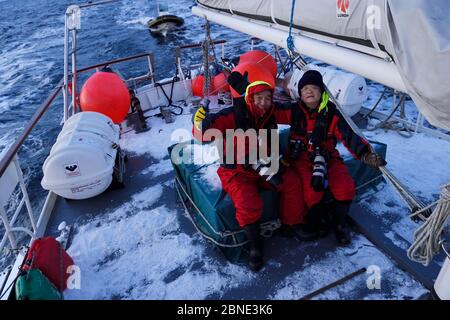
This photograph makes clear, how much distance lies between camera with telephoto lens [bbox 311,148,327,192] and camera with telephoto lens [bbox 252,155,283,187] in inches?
10.9

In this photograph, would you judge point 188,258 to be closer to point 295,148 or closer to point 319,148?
point 295,148

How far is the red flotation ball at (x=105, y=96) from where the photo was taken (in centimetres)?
468

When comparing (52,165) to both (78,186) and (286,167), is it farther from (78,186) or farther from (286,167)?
(286,167)

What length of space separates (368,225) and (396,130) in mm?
2025

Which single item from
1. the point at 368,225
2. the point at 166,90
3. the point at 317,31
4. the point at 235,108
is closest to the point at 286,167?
the point at 235,108

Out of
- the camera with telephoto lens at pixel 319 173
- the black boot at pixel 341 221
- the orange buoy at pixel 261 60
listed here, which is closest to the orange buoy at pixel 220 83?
the orange buoy at pixel 261 60

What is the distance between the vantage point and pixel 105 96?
4.68 metres

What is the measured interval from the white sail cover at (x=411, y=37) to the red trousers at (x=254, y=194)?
128 cm

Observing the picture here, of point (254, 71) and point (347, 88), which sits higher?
point (254, 71)

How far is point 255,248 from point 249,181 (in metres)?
0.54

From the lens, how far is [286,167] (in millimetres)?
2932

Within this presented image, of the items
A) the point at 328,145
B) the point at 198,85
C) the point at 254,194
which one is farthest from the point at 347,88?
the point at 254,194

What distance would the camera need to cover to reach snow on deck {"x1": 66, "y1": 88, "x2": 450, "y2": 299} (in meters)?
2.59

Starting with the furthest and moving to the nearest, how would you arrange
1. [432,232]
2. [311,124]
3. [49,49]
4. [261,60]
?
[49,49]
[261,60]
[311,124]
[432,232]
